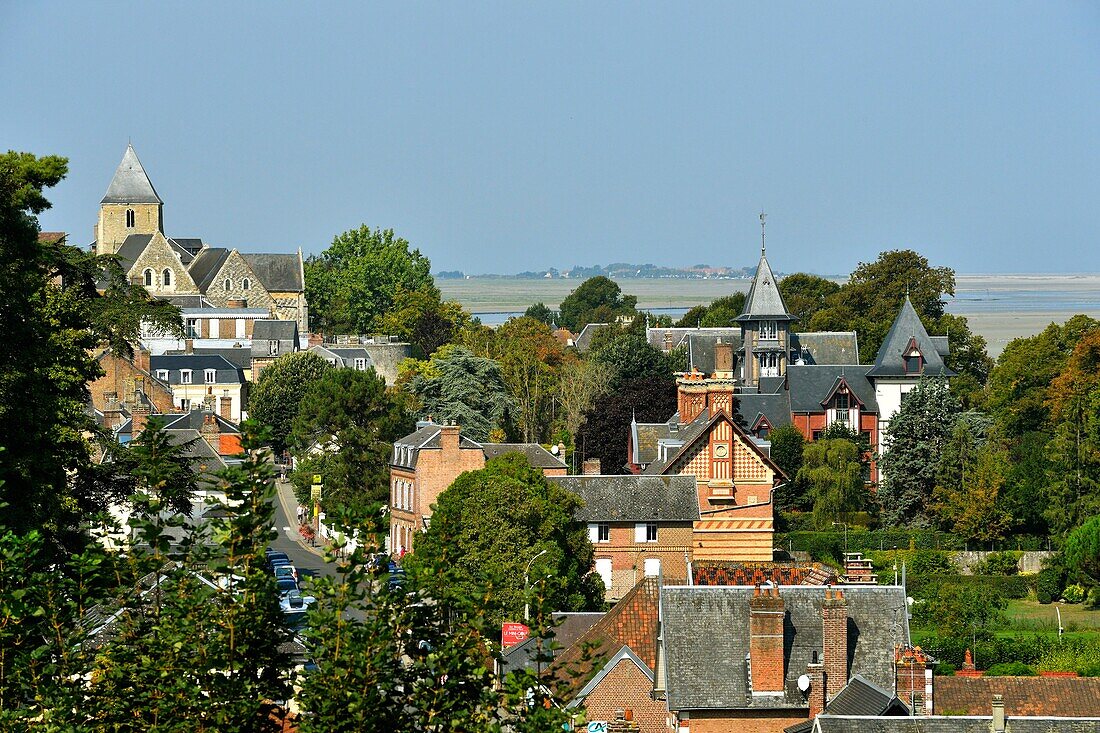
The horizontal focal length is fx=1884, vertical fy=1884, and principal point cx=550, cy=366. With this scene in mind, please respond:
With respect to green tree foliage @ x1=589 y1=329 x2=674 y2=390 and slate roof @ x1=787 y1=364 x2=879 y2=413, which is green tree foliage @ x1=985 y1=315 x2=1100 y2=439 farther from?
green tree foliage @ x1=589 y1=329 x2=674 y2=390

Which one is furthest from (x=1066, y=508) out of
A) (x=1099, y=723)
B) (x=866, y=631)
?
(x=1099, y=723)

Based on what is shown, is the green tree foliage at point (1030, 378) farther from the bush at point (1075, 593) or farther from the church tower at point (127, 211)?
the church tower at point (127, 211)

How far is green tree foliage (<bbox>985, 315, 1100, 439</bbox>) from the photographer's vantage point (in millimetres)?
84688

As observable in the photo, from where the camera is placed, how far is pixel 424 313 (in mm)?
143500

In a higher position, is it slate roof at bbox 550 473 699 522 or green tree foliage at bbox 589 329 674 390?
green tree foliage at bbox 589 329 674 390

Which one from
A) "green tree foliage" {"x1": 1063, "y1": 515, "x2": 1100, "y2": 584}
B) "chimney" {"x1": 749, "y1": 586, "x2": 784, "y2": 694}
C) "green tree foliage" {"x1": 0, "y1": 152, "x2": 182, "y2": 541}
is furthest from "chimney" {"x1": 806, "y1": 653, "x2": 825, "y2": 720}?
"green tree foliage" {"x1": 1063, "y1": 515, "x2": 1100, "y2": 584}

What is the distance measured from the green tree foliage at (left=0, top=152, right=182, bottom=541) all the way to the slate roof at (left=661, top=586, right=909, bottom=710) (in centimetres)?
1138

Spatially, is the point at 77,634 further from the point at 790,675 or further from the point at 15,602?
the point at 790,675

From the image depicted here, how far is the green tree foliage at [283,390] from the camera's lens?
10631 centimetres

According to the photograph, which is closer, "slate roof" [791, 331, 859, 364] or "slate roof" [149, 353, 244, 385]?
"slate roof" [791, 331, 859, 364]

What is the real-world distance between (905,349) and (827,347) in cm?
1261

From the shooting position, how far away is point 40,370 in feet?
116

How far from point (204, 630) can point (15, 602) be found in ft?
6.51

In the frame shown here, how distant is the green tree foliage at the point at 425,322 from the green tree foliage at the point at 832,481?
196 feet
